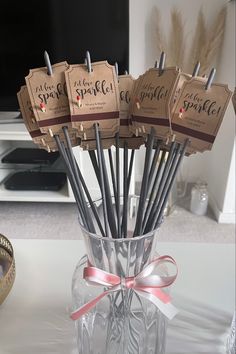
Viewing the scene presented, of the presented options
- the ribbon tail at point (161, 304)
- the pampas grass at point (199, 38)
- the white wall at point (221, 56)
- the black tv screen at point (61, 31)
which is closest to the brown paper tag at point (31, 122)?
the ribbon tail at point (161, 304)

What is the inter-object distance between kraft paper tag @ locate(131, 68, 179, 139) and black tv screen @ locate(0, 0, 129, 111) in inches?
41.1

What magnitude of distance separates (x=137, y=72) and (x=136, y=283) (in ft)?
4.92

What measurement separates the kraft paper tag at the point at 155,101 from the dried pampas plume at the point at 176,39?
51.7 inches

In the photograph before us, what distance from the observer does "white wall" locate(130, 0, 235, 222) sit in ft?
4.90

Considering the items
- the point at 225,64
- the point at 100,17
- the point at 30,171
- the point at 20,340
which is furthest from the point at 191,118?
the point at 30,171

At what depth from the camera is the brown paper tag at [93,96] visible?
36cm

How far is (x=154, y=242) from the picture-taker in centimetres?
39

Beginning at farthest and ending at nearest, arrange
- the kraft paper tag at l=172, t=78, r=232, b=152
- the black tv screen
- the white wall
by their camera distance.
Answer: the white wall < the black tv screen < the kraft paper tag at l=172, t=78, r=232, b=152

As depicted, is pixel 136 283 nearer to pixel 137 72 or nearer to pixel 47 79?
pixel 47 79

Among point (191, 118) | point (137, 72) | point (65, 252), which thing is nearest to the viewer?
point (191, 118)

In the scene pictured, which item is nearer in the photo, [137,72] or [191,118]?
[191,118]

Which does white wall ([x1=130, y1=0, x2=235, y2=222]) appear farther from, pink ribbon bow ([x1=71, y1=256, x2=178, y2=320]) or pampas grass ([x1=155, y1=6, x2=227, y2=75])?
pink ribbon bow ([x1=71, y1=256, x2=178, y2=320])

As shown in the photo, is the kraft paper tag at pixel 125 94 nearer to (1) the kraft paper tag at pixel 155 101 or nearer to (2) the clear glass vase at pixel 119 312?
(1) the kraft paper tag at pixel 155 101

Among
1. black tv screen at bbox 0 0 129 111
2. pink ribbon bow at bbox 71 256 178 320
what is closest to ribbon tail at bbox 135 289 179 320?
pink ribbon bow at bbox 71 256 178 320
